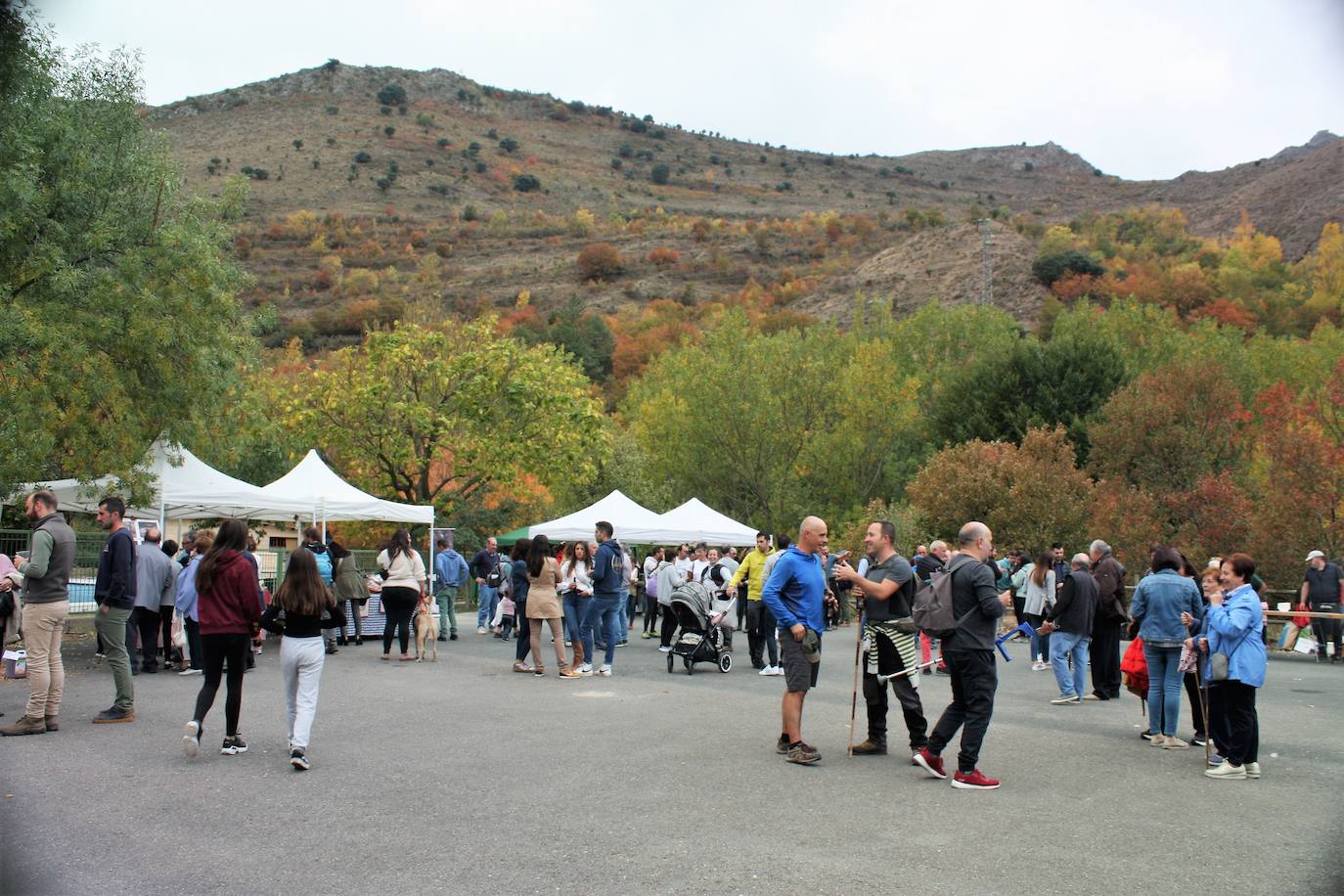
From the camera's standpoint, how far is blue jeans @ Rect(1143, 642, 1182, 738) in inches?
394

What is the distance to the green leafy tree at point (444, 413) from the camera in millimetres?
30172

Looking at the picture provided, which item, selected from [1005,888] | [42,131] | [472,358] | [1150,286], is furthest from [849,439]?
[1150,286]

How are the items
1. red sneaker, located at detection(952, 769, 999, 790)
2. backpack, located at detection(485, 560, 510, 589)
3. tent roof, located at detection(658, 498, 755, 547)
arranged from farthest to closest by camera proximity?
tent roof, located at detection(658, 498, 755, 547), backpack, located at detection(485, 560, 510, 589), red sneaker, located at detection(952, 769, 999, 790)

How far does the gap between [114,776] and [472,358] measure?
76.1 feet

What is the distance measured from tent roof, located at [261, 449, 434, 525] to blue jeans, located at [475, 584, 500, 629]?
2473 millimetres

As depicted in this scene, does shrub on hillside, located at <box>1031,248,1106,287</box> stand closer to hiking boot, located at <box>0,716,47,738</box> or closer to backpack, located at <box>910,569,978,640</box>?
backpack, located at <box>910,569,978,640</box>

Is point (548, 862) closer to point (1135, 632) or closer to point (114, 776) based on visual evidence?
point (114, 776)

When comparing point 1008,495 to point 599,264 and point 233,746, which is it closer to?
point 233,746

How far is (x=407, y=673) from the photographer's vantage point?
587 inches

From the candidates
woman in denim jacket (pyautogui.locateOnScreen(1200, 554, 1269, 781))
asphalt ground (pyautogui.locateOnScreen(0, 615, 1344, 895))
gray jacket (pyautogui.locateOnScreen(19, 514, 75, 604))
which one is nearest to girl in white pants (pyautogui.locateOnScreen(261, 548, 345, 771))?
asphalt ground (pyautogui.locateOnScreen(0, 615, 1344, 895))

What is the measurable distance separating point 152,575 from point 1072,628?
11179 mm

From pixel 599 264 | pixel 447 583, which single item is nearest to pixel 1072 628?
pixel 447 583

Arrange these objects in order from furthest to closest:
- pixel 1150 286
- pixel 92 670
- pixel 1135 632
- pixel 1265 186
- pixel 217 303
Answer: pixel 1265 186 < pixel 1150 286 < pixel 217 303 < pixel 92 670 < pixel 1135 632

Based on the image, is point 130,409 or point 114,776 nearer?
point 114,776
